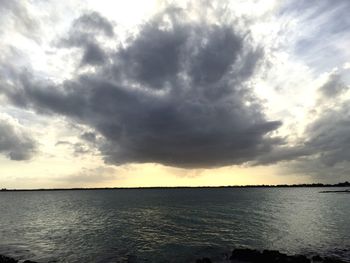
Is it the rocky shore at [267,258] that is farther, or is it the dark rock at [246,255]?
the dark rock at [246,255]

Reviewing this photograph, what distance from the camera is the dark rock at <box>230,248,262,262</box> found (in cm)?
3731

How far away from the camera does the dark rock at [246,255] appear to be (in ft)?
122

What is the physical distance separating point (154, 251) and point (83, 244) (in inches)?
526

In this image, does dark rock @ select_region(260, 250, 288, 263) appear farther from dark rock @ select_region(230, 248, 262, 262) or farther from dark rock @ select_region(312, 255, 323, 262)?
dark rock @ select_region(312, 255, 323, 262)

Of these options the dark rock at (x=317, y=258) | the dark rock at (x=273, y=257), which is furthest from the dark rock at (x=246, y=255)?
the dark rock at (x=317, y=258)

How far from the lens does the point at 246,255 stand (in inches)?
1510

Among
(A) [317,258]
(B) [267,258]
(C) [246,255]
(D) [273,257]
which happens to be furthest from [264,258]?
(A) [317,258]

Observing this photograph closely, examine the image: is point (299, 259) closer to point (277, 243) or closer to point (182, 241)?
point (277, 243)

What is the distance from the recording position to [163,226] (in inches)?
2650

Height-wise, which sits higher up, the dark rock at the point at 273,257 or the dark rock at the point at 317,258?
the dark rock at the point at 273,257

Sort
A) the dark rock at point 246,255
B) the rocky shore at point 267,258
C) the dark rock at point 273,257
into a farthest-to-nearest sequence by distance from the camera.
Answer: the dark rock at point 246,255 → the rocky shore at point 267,258 → the dark rock at point 273,257

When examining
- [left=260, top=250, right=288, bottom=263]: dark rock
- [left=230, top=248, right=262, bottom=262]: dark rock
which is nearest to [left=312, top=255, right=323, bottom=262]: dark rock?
[left=260, top=250, right=288, bottom=263]: dark rock

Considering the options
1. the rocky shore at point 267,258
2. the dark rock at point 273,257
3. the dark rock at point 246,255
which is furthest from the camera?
the dark rock at point 246,255

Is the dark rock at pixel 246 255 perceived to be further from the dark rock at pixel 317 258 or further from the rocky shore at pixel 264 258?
the dark rock at pixel 317 258
